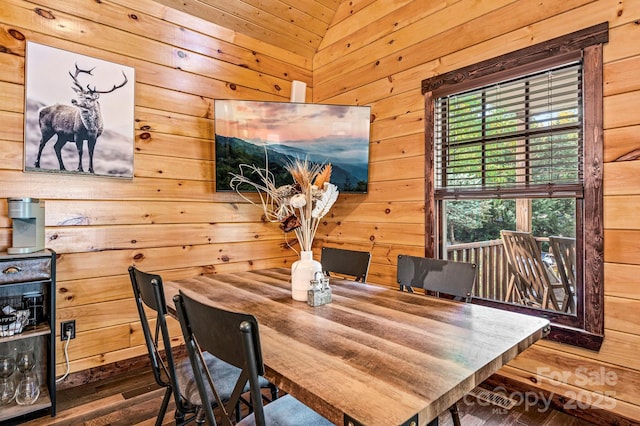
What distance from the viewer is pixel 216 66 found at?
301 centimetres

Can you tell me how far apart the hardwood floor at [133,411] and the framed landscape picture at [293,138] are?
1.51m

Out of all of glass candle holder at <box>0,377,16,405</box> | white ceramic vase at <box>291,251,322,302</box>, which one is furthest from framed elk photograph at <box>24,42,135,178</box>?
white ceramic vase at <box>291,251,322,302</box>

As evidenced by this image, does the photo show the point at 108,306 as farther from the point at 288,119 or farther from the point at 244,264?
the point at 288,119

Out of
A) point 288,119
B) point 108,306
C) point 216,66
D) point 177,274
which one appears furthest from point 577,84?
point 108,306

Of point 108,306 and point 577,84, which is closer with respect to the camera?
point 577,84

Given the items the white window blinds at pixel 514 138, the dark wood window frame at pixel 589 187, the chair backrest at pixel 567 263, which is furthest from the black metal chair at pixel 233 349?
the white window blinds at pixel 514 138

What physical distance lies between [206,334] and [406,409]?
1.82 feet

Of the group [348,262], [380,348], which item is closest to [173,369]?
[380,348]

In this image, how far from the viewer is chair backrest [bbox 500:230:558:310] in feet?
7.22

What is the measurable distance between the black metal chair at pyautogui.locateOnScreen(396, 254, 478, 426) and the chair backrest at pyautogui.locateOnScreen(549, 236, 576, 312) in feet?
2.04

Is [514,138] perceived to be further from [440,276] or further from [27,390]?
[27,390]

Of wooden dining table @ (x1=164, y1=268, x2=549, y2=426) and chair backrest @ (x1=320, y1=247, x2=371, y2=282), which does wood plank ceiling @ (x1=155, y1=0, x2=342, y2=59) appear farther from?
wooden dining table @ (x1=164, y1=268, x2=549, y2=426)

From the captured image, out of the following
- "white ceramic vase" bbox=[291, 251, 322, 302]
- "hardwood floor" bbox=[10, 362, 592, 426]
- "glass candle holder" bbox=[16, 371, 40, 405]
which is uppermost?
"white ceramic vase" bbox=[291, 251, 322, 302]

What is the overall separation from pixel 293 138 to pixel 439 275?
5.52 feet
